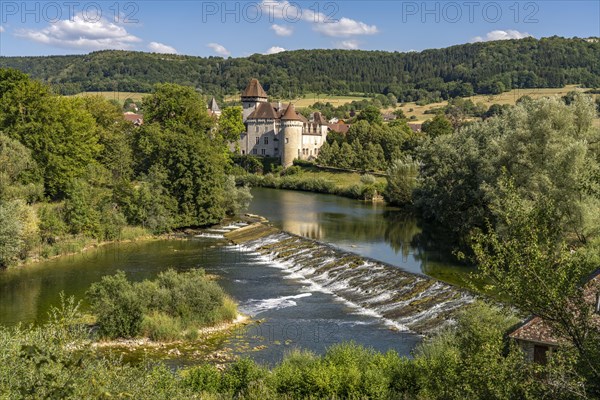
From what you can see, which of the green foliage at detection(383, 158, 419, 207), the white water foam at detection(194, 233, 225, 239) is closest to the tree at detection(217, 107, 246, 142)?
the green foliage at detection(383, 158, 419, 207)

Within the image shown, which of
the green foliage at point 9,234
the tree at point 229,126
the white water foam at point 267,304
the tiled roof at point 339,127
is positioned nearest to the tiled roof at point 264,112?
the tiled roof at point 339,127

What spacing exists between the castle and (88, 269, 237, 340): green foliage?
5715 centimetres

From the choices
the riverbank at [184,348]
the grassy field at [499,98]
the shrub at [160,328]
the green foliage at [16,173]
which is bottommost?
the riverbank at [184,348]

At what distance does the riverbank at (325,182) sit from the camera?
6228cm

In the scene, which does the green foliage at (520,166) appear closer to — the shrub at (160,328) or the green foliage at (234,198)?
the shrub at (160,328)

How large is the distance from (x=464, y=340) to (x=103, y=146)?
1566 inches

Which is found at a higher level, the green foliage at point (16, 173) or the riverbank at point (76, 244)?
the green foliage at point (16, 173)

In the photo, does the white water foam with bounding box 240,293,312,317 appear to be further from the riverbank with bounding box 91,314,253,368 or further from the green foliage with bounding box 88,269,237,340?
the riverbank with bounding box 91,314,253,368

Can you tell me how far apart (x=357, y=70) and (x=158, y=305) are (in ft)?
533

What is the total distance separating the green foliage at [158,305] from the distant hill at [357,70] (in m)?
117

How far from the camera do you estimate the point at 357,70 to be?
177m

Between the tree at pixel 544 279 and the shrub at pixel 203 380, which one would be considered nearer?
the tree at pixel 544 279

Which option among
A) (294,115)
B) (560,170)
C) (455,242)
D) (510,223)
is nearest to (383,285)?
(560,170)

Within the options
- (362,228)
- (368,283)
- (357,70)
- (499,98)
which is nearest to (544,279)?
(368,283)
